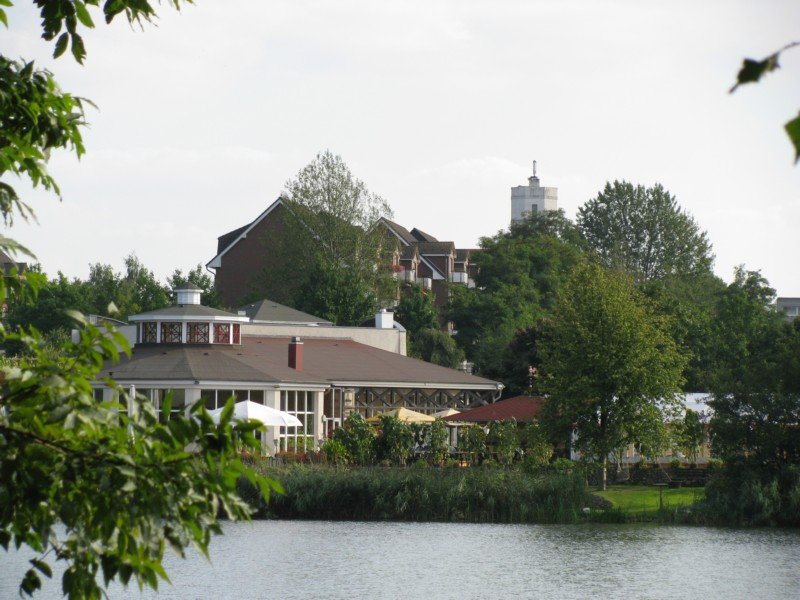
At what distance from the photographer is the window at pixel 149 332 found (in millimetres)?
61406

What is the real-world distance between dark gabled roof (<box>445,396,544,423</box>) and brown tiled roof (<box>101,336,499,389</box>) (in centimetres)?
756

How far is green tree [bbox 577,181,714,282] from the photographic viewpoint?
127 m

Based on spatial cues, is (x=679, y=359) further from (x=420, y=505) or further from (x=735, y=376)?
(x=420, y=505)

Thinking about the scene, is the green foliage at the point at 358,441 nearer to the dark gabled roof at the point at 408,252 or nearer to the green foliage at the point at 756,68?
the green foliage at the point at 756,68

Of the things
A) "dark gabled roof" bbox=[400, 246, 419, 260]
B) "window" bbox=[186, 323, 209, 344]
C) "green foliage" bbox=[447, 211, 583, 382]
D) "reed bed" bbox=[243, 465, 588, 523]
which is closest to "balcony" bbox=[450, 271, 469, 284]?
"green foliage" bbox=[447, 211, 583, 382]

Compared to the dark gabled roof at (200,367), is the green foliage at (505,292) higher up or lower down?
higher up

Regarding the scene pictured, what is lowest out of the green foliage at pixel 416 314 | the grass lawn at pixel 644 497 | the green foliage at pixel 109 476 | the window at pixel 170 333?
the grass lawn at pixel 644 497

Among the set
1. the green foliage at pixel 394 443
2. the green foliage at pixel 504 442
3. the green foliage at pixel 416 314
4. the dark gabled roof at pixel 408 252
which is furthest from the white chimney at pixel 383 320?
the dark gabled roof at pixel 408 252

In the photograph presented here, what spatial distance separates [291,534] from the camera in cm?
3478

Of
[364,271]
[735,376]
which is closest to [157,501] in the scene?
[735,376]

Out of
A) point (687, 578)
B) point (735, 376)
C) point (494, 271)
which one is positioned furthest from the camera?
point (494, 271)

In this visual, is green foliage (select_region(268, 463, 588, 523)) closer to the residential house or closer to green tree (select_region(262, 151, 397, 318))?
the residential house

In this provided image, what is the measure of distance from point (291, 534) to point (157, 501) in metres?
28.8

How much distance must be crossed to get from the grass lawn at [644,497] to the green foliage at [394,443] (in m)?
6.16
